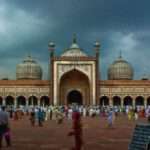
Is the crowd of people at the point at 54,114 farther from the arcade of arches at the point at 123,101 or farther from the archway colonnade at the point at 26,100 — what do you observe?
the archway colonnade at the point at 26,100

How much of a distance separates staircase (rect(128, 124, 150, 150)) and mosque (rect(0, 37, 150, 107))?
44.9m

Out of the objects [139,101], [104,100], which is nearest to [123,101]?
[104,100]

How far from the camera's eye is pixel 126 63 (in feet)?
227

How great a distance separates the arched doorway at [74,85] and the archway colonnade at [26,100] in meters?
2.80

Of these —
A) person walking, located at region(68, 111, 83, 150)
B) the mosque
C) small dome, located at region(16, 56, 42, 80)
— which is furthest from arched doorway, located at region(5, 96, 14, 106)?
person walking, located at region(68, 111, 83, 150)

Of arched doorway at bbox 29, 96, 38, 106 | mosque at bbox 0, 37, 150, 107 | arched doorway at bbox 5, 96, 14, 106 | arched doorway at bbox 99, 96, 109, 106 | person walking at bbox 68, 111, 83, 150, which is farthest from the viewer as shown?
arched doorway at bbox 5, 96, 14, 106

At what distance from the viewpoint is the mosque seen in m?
54.6

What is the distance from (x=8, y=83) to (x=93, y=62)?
12238 mm

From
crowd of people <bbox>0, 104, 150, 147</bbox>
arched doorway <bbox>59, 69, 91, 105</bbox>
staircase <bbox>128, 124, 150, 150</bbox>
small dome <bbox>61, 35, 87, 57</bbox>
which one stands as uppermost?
small dome <bbox>61, 35, 87, 57</bbox>

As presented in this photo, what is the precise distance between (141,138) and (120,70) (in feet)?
194

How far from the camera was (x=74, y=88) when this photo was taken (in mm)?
57562

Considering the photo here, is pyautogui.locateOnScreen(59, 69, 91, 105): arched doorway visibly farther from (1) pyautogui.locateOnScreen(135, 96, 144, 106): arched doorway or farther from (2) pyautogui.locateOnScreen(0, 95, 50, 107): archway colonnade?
(1) pyautogui.locateOnScreen(135, 96, 144, 106): arched doorway

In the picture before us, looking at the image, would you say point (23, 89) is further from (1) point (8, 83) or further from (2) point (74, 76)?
(2) point (74, 76)

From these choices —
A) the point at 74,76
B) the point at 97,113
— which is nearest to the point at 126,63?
the point at 74,76
